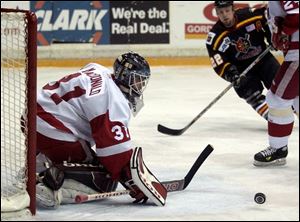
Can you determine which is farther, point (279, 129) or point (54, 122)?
point (279, 129)

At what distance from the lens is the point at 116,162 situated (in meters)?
2.58

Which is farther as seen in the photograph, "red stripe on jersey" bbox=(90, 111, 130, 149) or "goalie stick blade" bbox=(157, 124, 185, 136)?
"goalie stick blade" bbox=(157, 124, 185, 136)

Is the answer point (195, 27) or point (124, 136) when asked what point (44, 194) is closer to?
point (124, 136)

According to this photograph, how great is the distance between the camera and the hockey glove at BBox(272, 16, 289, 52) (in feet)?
10.5

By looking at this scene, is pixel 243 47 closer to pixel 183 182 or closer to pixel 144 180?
pixel 183 182

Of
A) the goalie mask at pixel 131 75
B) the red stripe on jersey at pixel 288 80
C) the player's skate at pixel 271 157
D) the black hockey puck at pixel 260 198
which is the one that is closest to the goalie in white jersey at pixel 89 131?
the goalie mask at pixel 131 75

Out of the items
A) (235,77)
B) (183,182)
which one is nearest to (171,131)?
(235,77)

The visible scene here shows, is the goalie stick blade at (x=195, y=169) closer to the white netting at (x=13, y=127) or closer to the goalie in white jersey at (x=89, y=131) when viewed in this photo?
the goalie in white jersey at (x=89, y=131)

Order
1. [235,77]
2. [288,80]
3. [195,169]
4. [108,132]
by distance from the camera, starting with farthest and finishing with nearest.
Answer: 1. [235,77]
2. [288,80]
3. [195,169]
4. [108,132]

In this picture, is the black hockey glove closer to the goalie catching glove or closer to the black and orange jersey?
the black and orange jersey

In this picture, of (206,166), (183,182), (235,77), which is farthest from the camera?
(235,77)

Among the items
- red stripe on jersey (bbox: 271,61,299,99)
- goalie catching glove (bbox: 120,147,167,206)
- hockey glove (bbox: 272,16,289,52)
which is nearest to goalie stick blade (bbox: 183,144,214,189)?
goalie catching glove (bbox: 120,147,167,206)

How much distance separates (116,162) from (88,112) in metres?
0.18

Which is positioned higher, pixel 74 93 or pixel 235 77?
pixel 74 93
